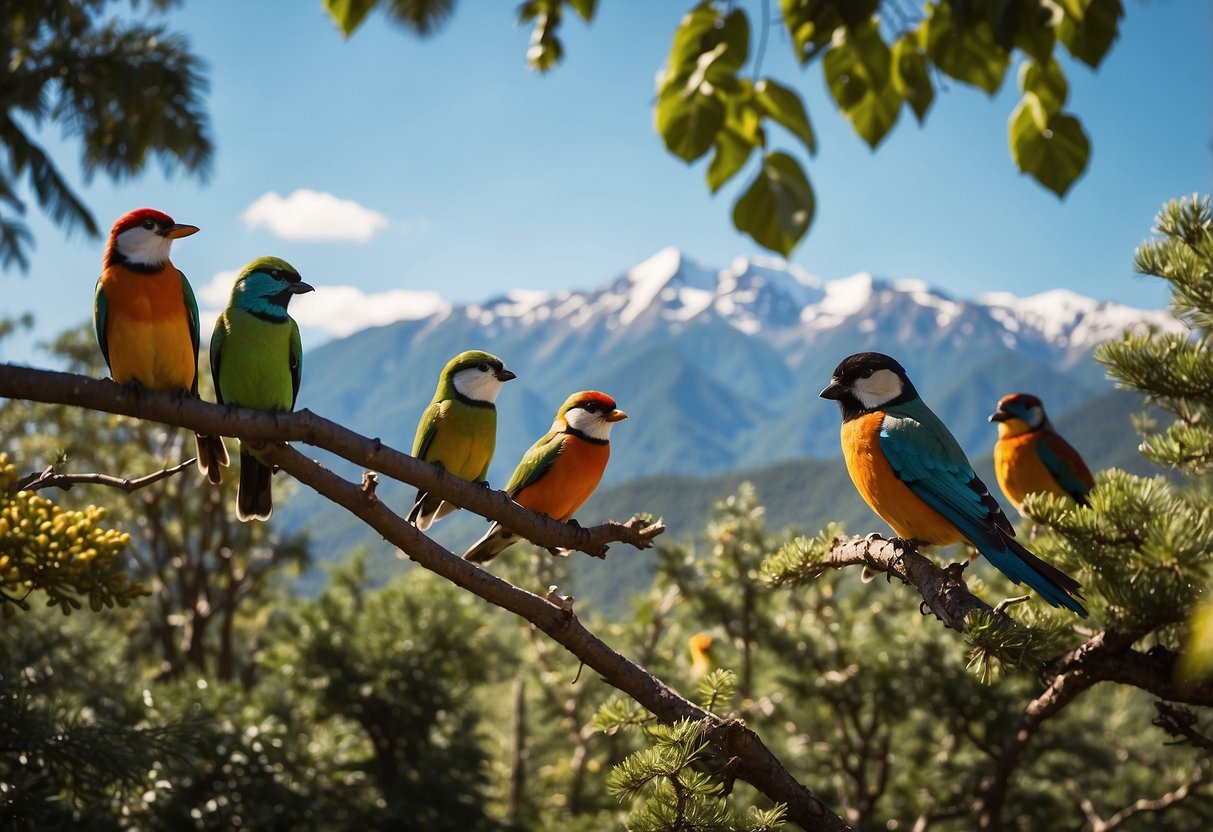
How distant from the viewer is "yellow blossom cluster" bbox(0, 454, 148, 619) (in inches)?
96.7

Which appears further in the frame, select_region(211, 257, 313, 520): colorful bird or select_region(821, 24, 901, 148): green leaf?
select_region(211, 257, 313, 520): colorful bird

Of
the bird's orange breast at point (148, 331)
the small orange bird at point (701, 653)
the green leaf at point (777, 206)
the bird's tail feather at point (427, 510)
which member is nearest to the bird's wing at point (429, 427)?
the bird's tail feather at point (427, 510)

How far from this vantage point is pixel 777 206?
1822 mm

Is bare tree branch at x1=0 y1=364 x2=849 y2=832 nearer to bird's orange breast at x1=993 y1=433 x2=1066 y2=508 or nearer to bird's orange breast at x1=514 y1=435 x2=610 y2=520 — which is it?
bird's orange breast at x1=514 y1=435 x2=610 y2=520

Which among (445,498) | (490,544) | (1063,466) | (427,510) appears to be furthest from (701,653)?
(445,498)

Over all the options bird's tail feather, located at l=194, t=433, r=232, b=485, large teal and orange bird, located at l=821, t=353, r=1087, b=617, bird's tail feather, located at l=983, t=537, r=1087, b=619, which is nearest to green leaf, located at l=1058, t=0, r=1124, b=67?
bird's tail feather, located at l=983, t=537, r=1087, b=619

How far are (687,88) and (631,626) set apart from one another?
973 cm

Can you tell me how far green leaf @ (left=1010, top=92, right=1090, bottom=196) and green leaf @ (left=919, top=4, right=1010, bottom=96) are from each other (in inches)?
4.5

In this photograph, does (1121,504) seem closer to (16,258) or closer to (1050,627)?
(1050,627)

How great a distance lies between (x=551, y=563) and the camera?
32.1 feet

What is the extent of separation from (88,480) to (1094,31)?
241 cm

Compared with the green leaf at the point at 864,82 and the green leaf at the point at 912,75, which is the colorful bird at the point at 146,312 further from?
the green leaf at the point at 912,75

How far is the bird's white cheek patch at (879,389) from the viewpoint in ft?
11.0

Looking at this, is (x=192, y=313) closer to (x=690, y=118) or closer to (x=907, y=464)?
(x=690, y=118)
